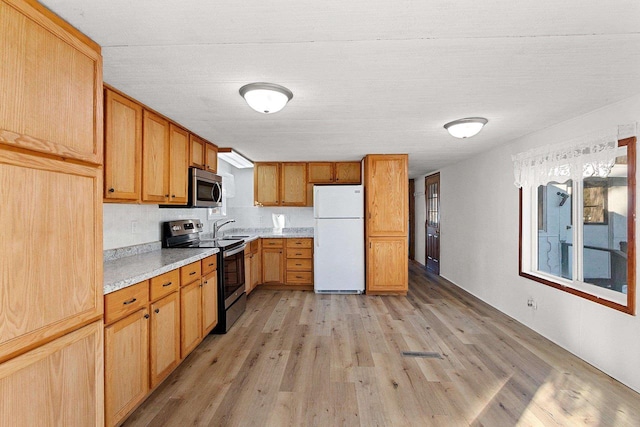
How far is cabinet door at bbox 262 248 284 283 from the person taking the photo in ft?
15.6

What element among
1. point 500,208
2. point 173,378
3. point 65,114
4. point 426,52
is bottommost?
point 173,378

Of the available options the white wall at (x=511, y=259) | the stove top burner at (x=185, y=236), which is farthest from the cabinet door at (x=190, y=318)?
the white wall at (x=511, y=259)

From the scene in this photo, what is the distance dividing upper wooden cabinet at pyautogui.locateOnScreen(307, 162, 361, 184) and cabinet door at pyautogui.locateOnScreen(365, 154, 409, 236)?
1.96 feet

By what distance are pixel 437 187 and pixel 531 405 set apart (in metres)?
4.30

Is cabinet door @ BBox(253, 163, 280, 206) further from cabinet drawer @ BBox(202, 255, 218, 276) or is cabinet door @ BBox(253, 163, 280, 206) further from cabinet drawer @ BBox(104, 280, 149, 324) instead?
cabinet drawer @ BBox(104, 280, 149, 324)

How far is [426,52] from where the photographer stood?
155cm

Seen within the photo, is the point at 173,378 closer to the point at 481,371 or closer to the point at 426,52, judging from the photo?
the point at 481,371

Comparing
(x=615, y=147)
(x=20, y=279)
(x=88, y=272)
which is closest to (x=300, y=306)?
(x=88, y=272)

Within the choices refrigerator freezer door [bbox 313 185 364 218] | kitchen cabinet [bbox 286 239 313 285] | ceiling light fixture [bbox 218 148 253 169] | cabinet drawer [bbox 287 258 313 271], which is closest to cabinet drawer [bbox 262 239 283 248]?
kitchen cabinet [bbox 286 239 313 285]

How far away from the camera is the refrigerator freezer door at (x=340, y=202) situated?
4441mm

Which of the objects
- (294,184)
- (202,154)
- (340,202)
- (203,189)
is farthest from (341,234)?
(202,154)

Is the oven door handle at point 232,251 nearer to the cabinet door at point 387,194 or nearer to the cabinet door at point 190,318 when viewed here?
the cabinet door at point 190,318

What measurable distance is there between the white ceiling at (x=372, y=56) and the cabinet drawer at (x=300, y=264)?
8.30 ft

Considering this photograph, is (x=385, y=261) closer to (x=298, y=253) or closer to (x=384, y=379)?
(x=298, y=253)
